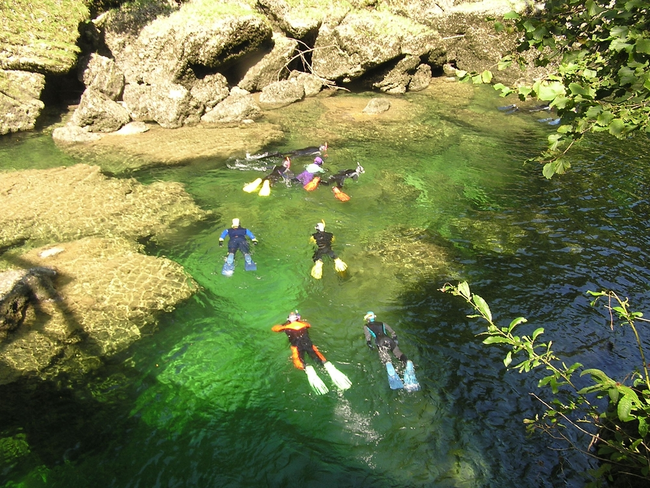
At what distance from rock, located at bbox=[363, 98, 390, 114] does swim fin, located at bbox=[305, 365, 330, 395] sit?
51.3 feet

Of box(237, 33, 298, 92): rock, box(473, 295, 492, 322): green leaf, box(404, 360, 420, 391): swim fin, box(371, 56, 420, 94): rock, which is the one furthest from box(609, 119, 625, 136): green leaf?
box(371, 56, 420, 94): rock

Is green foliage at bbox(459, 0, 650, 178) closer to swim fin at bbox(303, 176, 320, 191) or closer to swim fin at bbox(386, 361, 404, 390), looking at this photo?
swim fin at bbox(386, 361, 404, 390)

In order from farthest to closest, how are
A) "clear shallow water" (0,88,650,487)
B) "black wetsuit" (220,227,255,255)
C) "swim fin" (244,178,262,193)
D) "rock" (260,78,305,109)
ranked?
"rock" (260,78,305,109)
"swim fin" (244,178,262,193)
"black wetsuit" (220,227,255,255)
"clear shallow water" (0,88,650,487)

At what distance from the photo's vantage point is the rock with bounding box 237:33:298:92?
22.8 meters

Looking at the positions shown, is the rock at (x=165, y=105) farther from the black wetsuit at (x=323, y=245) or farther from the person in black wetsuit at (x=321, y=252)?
the black wetsuit at (x=323, y=245)

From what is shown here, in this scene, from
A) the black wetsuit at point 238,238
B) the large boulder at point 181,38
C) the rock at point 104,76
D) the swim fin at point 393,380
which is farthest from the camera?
the large boulder at point 181,38

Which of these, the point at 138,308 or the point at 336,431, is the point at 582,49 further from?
the point at 138,308

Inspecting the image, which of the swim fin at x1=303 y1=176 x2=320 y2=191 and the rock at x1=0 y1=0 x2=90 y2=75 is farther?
the rock at x1=0 y1=0 x2=90 y2=75

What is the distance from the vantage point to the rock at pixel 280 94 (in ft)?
72.4

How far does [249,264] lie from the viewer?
10805 mm

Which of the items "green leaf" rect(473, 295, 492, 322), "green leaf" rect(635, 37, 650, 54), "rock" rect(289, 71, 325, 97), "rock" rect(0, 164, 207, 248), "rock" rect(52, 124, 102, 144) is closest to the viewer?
"green leaf" rect(635, 37, 650, 54)

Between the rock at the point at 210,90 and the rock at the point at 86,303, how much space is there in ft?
37.1

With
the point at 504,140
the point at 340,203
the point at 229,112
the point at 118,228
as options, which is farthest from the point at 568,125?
the point at 229,112

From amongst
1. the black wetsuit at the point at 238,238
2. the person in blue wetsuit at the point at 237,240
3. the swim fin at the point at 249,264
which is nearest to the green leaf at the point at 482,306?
the swim fin at the point at 249,264
